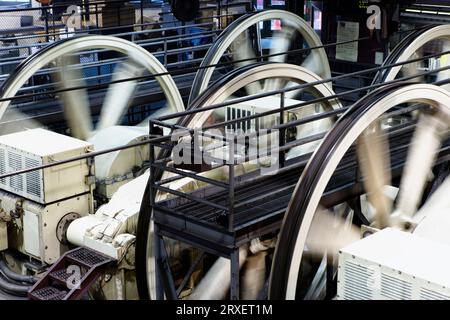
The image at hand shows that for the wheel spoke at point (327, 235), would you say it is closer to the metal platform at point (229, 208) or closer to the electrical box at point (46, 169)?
the metal platform at point (229, 208)

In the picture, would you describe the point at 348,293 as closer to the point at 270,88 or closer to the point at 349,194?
the point at 349,194

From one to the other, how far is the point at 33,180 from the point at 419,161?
2.89 metres

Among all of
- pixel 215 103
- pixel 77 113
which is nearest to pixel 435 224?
pixel 215 103

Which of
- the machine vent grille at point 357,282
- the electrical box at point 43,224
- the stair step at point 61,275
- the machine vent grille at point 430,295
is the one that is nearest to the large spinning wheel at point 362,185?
the machine vent grille at point 357,282

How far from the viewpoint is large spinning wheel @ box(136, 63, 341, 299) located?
513cm

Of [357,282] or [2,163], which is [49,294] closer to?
[2,163]

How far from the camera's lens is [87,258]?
545cm

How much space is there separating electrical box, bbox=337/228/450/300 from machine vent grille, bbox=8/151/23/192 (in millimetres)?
2924

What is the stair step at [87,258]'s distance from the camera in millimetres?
5343

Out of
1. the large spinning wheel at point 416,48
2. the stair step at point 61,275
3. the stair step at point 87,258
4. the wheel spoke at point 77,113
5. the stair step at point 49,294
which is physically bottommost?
the stair step at point 49,294

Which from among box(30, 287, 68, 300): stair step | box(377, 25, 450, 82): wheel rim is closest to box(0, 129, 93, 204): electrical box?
box(30, 287, 68, 300): stair step

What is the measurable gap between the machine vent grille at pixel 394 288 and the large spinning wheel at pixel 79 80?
14.2 ft

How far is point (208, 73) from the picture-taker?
346 inches
